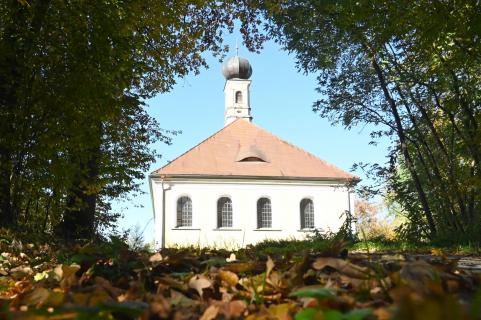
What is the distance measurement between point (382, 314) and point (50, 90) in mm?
5953

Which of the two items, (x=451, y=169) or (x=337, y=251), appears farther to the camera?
(x=451, y=169)

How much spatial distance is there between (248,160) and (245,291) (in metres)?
34.0

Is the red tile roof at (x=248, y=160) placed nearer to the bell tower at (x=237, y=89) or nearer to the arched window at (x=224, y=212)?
the arched window at (x=224, y=212)

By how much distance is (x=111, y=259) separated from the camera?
235 cm

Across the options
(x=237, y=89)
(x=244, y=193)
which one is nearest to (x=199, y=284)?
(x=244, y=193)

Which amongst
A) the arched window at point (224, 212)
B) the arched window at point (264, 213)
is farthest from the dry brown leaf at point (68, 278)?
the arched window at point (264, 213)

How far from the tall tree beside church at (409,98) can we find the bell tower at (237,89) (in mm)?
34784

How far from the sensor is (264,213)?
35.5 m

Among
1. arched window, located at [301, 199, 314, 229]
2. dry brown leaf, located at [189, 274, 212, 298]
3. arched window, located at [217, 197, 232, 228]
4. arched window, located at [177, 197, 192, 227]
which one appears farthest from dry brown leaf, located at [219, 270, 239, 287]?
Answer: arched window, located at [301, 199, 314, 229]

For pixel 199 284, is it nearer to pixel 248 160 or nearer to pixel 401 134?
pixel 401 134

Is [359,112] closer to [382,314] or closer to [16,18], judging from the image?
[16,18]

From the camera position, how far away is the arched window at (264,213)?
35.3 metres

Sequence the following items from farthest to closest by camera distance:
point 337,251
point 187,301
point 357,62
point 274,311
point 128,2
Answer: point 357,62
point 128,2
point 337,251
point 187,301
point 274,311

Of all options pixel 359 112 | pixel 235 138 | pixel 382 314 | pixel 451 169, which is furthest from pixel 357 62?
pixel 235 138
